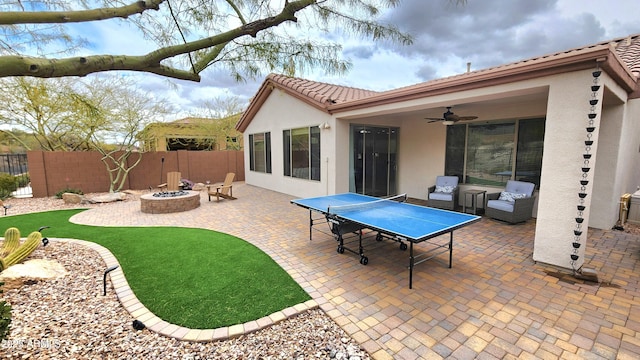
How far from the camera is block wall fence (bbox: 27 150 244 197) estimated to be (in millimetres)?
11547

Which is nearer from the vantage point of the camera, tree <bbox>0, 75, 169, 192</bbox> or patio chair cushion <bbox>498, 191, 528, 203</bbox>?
patio chair cushion <bbox>498, 191, 528, 203</bbox>

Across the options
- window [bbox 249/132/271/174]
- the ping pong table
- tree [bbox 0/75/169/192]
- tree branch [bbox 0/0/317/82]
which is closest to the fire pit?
tree [bbox 0/75/169/192]

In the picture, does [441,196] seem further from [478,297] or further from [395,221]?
[478,297]

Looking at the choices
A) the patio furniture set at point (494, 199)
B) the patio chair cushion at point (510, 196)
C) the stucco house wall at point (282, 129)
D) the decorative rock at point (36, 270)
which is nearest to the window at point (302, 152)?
the stucco house wall at point (282, 129)

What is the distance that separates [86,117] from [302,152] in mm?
8106

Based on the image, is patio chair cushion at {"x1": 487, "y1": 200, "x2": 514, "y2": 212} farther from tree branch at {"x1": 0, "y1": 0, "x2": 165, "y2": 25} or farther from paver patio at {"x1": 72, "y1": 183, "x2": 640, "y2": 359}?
tree branch at {"x1": 0, "y1": 0, "x2": 165, "y2": 25}

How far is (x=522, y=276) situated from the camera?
421cm

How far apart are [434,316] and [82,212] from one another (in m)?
10.7

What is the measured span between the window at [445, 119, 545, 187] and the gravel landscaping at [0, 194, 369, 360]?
7.48 metres

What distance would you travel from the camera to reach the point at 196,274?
14.1 ft

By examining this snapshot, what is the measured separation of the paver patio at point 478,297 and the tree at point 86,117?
30.4 feet

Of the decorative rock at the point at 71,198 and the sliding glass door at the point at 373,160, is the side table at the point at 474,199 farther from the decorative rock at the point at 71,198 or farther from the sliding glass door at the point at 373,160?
the decorative rock at the point at 71,198

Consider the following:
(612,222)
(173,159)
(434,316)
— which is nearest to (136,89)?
(173,159)

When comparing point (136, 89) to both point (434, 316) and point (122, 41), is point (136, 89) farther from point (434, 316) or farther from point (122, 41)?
point (434, 316)
